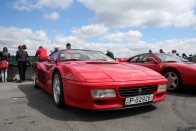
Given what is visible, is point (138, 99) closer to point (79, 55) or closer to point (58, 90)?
point (58, 90)

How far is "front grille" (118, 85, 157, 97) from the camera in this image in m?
3.23

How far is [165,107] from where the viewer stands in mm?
3934

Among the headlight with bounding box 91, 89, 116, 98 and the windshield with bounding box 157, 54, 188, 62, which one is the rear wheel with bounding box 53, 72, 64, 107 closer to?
the headlight with bounding box 91, 89, 116, 98

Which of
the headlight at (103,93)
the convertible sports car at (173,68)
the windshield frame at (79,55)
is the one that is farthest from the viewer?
the convertible sports car at (173,68)

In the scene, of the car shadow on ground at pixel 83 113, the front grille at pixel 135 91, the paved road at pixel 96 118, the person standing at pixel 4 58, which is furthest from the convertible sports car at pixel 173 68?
the person standing at pixel 4 58

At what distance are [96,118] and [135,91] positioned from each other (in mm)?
697

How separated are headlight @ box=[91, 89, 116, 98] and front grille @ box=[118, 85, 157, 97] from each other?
0.12 m

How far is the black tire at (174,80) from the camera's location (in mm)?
5459

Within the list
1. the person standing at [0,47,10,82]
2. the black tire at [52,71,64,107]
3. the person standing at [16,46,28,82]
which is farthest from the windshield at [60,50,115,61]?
the person standing at [0,47,10,82]

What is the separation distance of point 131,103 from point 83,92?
719mm

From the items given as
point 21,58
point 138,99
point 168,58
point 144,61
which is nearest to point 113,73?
point 138,99

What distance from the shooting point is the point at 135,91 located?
Result: 333 cm

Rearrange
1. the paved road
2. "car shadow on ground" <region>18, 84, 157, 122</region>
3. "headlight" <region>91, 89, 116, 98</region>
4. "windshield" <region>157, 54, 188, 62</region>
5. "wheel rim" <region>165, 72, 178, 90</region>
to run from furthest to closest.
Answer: "windshield" <region>157, 54, 188, 62</region> < "wheel rim" <region>165, 72, 178, 90</region> < "car shadow on ground" <region>18, 84, 157, 122</region> < "headlight" <region>91, 89, 116, 98</region> < the paved road

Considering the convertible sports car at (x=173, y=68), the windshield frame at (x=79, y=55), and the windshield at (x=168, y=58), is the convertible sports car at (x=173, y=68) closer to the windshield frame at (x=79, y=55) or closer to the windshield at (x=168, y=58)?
the windshield at (x=168, y=58)
